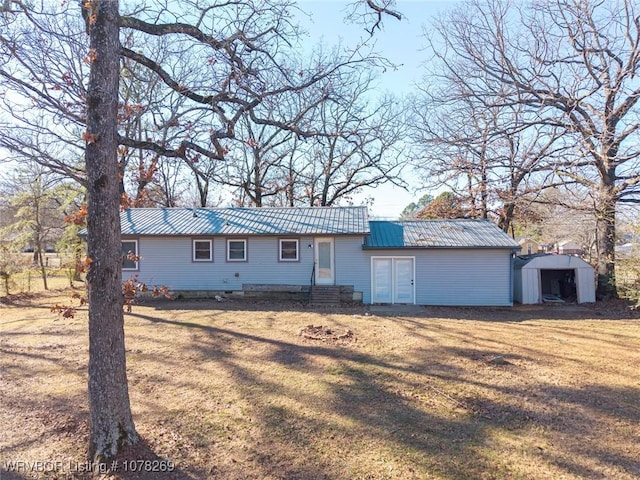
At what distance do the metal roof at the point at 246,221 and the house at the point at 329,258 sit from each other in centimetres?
4

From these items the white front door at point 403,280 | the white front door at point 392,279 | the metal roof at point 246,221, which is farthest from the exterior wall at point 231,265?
the white front door at point 403,280

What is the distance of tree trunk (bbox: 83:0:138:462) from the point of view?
149 inches

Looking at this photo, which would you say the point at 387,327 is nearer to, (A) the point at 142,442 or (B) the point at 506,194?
(A) the point at 142,442

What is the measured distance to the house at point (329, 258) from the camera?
1491cm

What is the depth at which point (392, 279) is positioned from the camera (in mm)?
15297

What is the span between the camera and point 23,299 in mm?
16062

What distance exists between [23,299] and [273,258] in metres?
10.7

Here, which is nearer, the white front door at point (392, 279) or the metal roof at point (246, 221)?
the white front door at point (392, 279)

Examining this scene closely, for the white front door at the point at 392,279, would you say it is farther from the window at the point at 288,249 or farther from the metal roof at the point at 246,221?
the window at the point at 288,249

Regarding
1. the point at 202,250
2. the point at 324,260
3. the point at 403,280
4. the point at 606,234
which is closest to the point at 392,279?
the point at 403,280

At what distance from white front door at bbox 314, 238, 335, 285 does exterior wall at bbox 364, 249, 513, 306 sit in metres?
1.53

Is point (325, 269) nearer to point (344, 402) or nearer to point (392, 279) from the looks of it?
point (392, 279)

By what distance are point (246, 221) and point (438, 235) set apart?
825 cm

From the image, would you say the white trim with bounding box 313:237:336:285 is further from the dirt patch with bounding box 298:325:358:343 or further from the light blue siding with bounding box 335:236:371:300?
the dirt patch with bounding box 298:325:358:343
